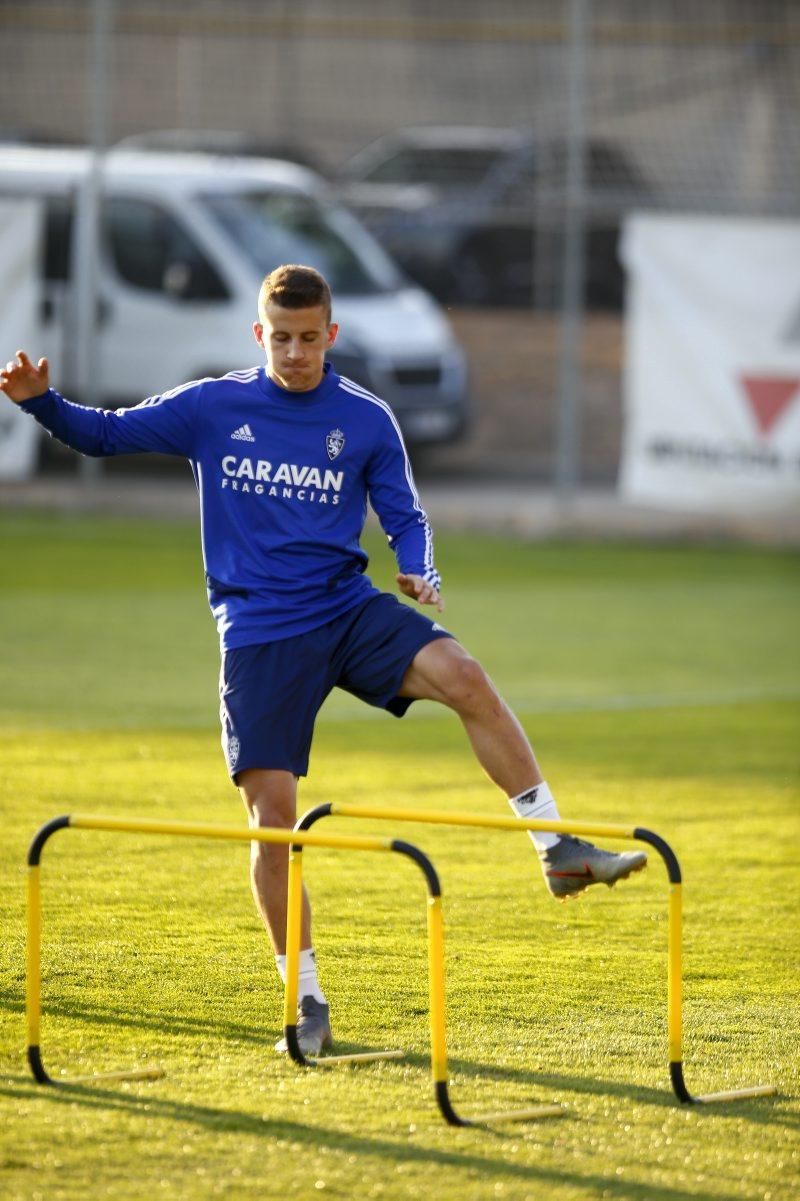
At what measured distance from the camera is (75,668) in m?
12.3

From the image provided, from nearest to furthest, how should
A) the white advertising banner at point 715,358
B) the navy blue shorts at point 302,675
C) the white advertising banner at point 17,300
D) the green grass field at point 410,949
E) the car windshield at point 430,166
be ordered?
the green grass field at point 410,949 → the navy blue shorts at point 302,675 → the white advertising banner at point 715,358 → the white advertising banner at point 17,300 → the car windshield at point 430,166

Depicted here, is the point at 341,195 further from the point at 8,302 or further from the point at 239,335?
the point at 8,302

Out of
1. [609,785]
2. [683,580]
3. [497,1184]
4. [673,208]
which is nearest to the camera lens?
[497,1184]

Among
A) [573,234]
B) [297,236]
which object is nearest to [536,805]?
[573,234]

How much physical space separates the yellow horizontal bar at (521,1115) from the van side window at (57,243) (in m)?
16.3

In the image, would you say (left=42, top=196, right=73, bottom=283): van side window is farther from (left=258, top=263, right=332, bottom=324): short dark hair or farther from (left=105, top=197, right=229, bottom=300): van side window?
(left=258, top=263, right=332, bottom=324): short dark hair

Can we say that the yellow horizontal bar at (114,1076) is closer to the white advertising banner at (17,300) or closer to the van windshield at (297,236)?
the white advertising banner at (17,300)

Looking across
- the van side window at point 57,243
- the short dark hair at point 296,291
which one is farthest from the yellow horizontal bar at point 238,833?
the van side window at point 57,243

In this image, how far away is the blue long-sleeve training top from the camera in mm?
5496

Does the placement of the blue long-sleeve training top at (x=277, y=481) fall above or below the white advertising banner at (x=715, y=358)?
above

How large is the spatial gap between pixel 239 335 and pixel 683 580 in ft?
16.6

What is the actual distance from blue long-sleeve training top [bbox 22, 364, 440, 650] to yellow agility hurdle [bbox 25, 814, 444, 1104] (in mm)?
815

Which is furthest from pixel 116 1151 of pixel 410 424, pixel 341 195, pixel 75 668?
pixel 341 195

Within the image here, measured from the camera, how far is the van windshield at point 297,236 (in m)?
20.0
